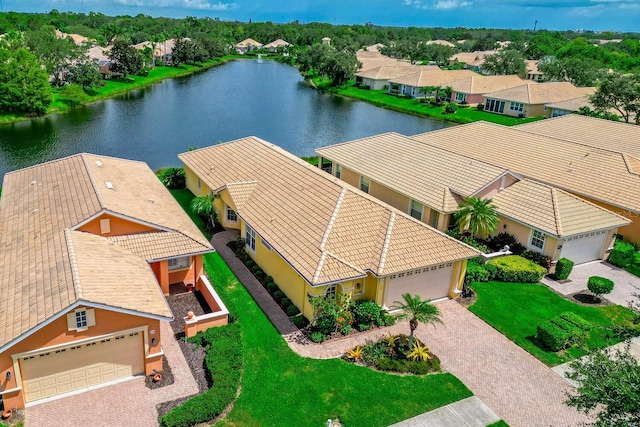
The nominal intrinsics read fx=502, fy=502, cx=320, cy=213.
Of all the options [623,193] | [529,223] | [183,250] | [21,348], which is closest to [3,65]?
[183,250]

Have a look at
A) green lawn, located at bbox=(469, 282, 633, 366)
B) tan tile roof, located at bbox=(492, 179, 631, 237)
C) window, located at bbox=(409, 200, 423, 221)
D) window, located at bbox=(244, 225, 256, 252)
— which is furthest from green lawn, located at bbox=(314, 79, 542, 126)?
window, located at bbox=(244, 225, 256, 252)

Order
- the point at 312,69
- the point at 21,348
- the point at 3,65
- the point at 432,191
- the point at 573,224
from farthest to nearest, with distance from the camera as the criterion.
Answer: the point at 312,69, the point at 3,65, the point at 432,191, the point at 573,224, the point at 21,348

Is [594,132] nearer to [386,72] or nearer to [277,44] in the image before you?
[386,72]

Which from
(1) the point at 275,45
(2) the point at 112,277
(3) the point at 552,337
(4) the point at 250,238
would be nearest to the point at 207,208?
(4) the point at 250,238

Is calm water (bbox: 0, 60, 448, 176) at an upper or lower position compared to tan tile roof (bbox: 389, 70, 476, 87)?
lower

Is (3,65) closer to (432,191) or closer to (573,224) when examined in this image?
(432,191)

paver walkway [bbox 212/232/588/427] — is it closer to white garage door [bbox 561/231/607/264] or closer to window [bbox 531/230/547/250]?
window [bbox 531/230/547/250]

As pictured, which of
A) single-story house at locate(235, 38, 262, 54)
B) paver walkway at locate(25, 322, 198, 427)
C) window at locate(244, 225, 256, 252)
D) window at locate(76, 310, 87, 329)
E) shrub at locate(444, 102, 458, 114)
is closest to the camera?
paver walkway at locate(25, 322, 198, 427)
